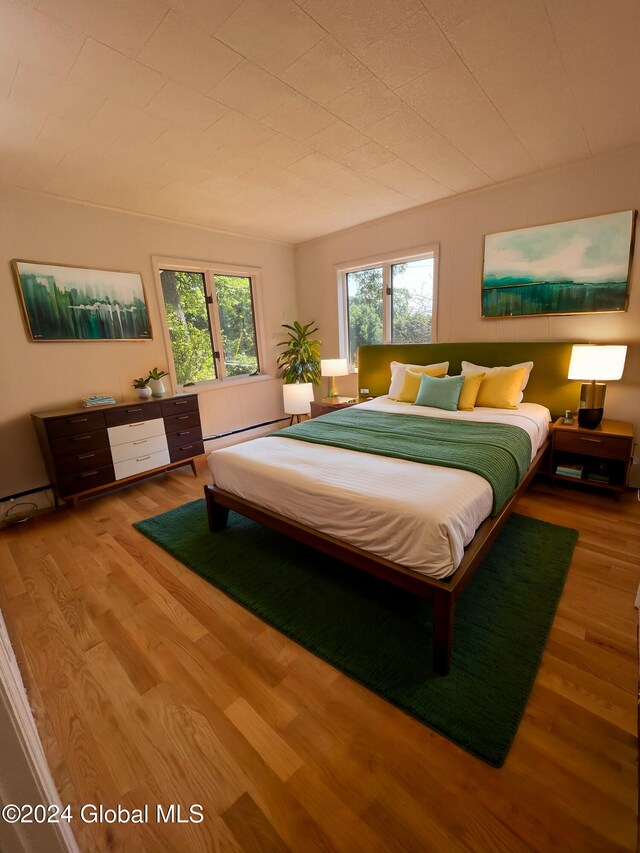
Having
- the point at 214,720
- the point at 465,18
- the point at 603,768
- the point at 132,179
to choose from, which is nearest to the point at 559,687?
the point at 603,768

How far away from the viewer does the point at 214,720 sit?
142 cm

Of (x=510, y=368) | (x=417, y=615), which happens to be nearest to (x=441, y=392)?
(x=510, y=368)

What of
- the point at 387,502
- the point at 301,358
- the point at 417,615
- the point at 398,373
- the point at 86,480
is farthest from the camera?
the point at 301,358

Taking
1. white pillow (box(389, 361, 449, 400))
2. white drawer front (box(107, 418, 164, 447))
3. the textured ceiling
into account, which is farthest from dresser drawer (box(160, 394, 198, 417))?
white pillow (box(389, 361, 449, 400))

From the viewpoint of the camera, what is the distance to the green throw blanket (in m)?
2.04

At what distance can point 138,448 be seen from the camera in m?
3.44

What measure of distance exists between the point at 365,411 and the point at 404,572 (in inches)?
76.5

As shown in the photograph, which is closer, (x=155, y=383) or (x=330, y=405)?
(x=155, y=383)

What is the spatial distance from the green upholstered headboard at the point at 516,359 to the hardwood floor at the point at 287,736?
1534mm

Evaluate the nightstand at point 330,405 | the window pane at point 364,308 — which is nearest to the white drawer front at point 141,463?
the nightstand at point 330,405

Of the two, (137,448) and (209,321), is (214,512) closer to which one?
(137,448)

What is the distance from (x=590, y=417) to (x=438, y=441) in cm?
144

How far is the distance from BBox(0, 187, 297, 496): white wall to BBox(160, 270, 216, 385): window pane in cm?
20

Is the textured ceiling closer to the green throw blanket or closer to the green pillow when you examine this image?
the green pillow
